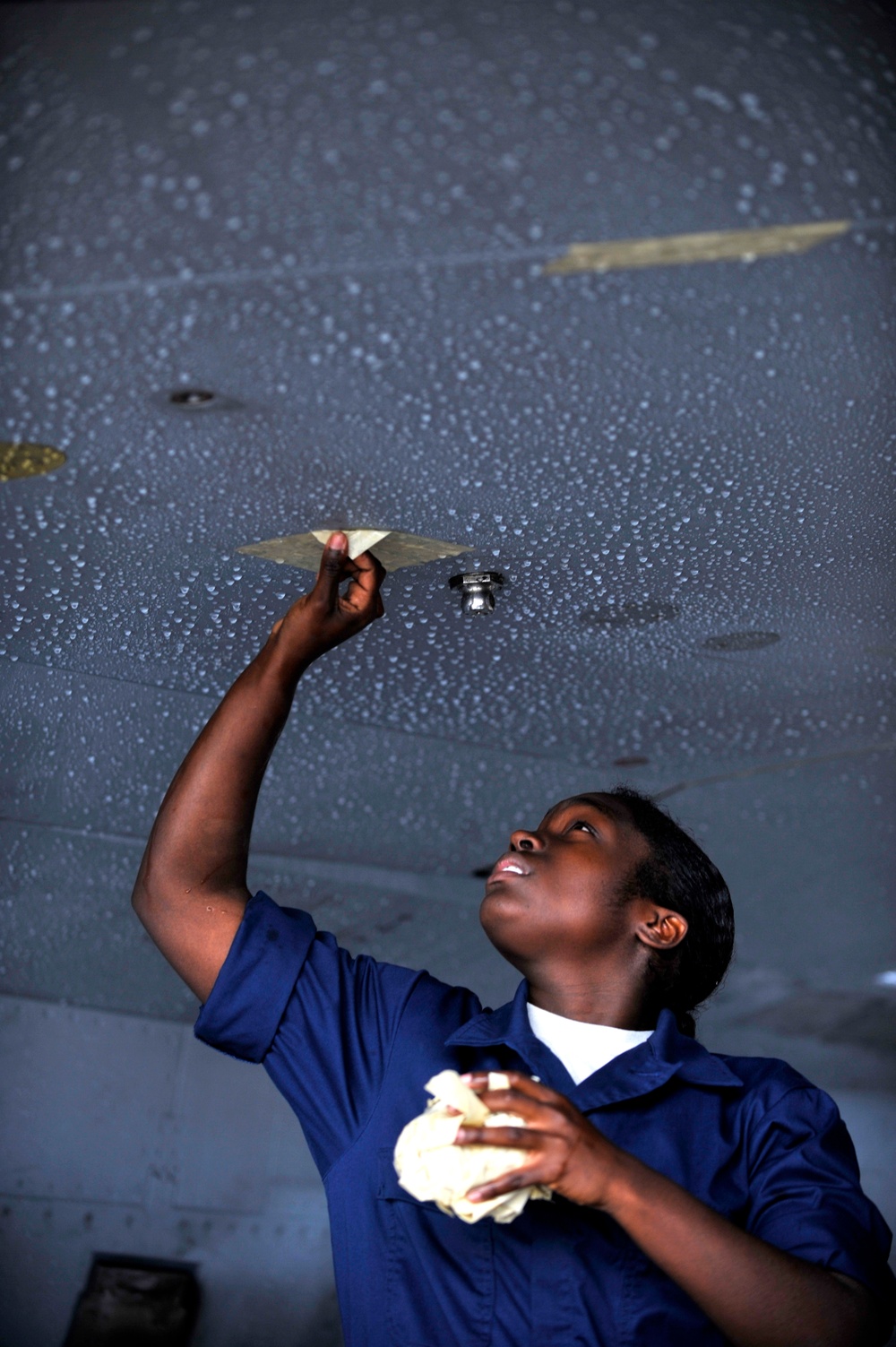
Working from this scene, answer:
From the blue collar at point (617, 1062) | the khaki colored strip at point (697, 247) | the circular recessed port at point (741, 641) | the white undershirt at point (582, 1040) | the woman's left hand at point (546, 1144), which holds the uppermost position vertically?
the khaki colored strip at point (697, 247)

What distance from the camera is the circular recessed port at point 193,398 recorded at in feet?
2.79

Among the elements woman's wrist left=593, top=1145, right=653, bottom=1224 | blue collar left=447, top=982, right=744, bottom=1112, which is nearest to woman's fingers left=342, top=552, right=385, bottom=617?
blue collar left=447, top=982, right=744, bottom=1112

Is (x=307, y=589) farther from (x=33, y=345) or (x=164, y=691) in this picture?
(x=33, y=345)

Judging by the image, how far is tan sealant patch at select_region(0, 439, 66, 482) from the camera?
0.92 metres

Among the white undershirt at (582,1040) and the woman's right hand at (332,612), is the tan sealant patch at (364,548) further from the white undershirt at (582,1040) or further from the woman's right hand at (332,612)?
the white undershirt at (582,1040)

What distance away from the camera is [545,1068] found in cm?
108

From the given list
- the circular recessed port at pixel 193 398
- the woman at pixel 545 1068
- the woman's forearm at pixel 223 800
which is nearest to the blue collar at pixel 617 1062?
the woman at pixel 545 1068

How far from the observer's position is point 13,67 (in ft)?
2.15

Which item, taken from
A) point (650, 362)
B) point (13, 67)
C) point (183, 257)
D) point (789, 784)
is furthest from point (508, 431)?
point (789, 784)

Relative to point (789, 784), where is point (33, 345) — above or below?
above

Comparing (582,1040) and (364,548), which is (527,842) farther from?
(364,548)

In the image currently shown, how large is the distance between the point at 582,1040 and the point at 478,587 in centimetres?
43

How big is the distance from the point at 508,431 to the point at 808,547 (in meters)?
0.37

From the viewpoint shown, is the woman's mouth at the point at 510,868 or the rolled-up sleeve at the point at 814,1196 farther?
the woman's mouth at the point at 510,868
